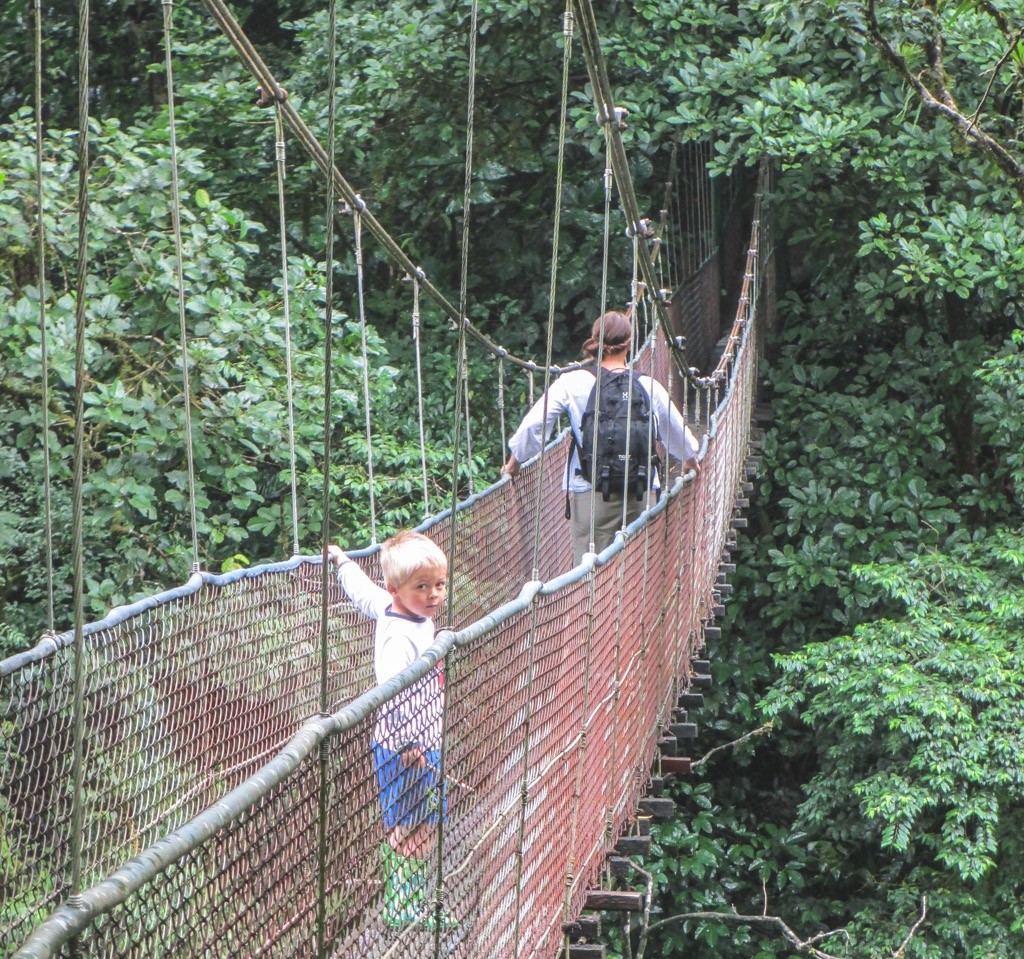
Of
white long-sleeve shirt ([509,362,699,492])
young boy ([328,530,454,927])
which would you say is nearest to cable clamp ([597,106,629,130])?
white long-sleeve shirt ([509,362,699,492])

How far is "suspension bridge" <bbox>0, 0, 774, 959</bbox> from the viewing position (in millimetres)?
1033

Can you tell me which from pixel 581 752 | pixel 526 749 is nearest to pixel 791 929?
pixel 581 752

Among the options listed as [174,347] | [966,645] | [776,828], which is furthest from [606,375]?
[776,828]

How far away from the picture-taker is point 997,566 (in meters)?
5.77

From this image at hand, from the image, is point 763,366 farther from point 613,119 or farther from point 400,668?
point 400,668

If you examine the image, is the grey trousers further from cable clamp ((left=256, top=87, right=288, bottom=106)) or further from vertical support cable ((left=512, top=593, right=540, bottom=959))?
vertical support cable ((left=512, top=593, right=540, bottom=959))

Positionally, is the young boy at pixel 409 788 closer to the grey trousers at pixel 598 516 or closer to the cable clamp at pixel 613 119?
the grey trousers at pixel 598 516

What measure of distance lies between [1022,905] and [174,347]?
10.1ft

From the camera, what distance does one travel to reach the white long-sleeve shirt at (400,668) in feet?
4.41

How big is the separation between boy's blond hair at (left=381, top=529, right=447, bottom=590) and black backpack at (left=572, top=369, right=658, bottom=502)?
114cm

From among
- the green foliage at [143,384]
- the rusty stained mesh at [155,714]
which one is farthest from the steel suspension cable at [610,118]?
the green foliage at [143,384]

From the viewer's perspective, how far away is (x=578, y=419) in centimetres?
303

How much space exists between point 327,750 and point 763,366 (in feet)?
18.5

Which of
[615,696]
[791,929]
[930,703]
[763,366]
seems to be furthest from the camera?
[763,366]
